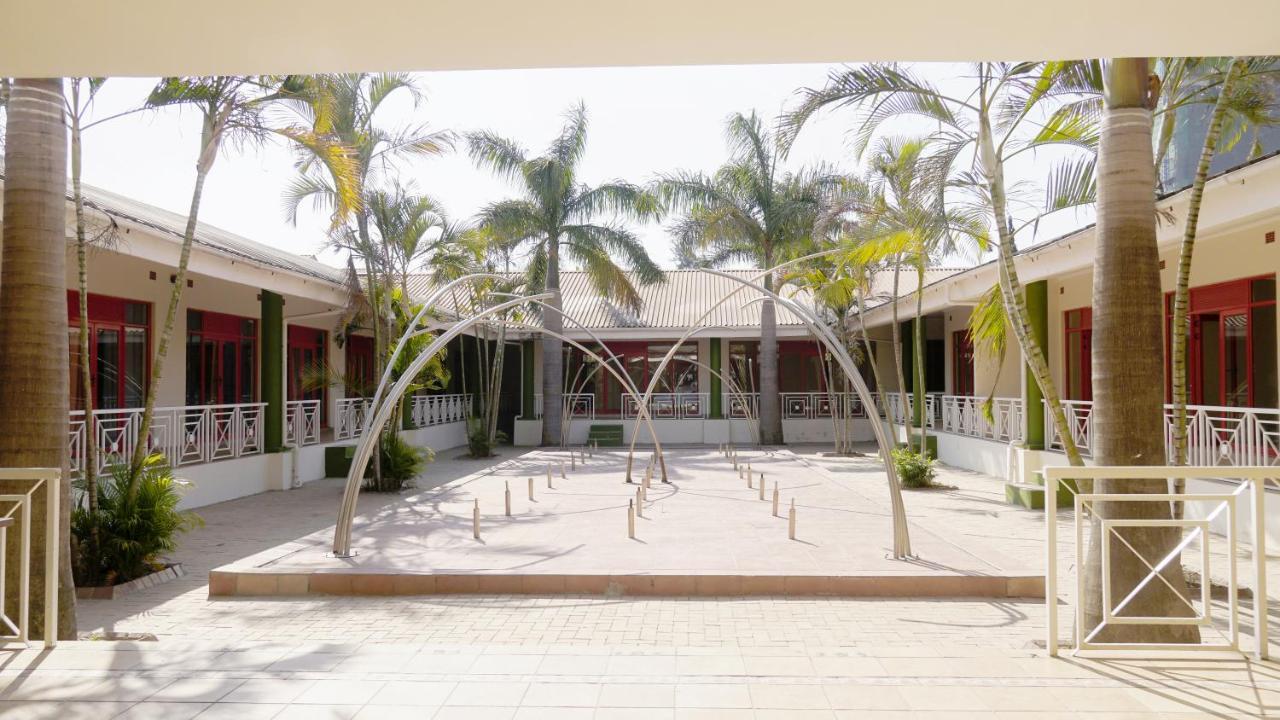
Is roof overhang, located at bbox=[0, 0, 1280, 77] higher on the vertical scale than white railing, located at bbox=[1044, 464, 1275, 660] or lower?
higher

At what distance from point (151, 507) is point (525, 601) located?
3.89 metres

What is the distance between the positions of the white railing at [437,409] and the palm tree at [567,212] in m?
4.13

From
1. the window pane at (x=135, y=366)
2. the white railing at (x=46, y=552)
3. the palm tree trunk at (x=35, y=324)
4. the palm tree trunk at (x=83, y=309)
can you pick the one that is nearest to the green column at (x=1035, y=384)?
the palm tree trunk at (x=83, y=309)

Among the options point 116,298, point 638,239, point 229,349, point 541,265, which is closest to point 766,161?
point 638,239

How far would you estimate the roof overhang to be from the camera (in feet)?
12.4

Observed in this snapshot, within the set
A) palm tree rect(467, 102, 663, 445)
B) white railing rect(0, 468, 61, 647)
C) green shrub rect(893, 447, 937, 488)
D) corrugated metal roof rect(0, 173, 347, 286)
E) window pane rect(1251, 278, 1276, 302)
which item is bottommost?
green shrub rect(893, 447, 937, 488)

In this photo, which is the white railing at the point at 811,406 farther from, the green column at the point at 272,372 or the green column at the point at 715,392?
the green column at the point at 272,372

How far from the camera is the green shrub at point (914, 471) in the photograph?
15078mm

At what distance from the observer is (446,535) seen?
10.4m

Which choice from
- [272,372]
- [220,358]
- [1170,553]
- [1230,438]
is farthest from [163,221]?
[1230,438]

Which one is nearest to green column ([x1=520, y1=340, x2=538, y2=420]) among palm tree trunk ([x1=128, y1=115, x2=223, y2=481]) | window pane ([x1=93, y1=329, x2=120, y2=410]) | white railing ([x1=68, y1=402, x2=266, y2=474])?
white railing ([x1=68, y1=402, x2=266, y2=474])

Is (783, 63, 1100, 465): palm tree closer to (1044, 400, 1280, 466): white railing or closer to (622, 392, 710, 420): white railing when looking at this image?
(1044, 400, 1280, 466): white railing

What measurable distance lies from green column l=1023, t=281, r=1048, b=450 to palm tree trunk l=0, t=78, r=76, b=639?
44.8 ft

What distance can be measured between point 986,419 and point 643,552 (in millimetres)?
10123
